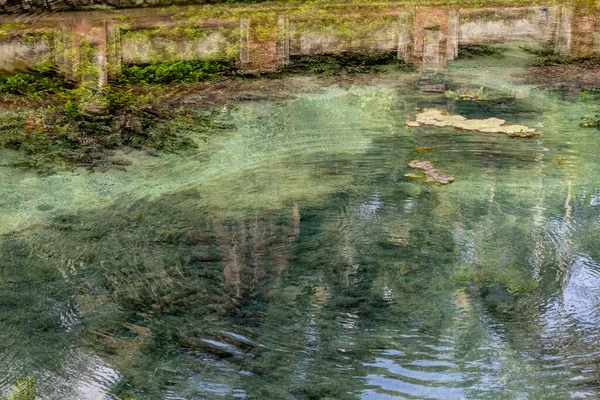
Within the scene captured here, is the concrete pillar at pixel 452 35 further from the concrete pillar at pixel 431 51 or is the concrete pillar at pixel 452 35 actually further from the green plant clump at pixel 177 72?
the green plant clump at pixel 177 72

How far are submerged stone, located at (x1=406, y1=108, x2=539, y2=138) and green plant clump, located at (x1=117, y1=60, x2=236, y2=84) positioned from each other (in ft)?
5.90

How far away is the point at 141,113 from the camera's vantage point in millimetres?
5309

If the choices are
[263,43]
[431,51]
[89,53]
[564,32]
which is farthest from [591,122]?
[89,53]

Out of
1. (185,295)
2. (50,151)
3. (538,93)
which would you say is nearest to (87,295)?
(185,295)

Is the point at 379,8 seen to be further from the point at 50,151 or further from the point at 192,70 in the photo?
the point at 50,151

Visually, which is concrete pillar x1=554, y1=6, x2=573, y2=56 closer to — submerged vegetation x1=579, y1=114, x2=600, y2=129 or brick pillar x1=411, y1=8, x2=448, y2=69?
brick pillar x1=411, y1=8, x2=448, y2=69

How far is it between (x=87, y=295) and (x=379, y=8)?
5.22 meters

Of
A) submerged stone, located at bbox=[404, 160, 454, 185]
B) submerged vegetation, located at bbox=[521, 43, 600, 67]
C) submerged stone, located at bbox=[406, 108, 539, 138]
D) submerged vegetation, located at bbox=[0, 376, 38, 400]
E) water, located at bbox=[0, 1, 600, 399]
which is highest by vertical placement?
submerged vegetation, located at bbox=[521, 43, 600, 67]

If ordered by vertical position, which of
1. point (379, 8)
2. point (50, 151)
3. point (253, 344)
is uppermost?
point (379, 8)

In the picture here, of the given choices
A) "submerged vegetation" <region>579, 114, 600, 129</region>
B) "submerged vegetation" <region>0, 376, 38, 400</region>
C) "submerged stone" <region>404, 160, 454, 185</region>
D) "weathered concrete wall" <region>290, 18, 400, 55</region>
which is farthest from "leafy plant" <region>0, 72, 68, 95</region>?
"submerged vegetation" <region>579, 114, 600, 129</region>

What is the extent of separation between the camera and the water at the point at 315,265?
9.09 ft

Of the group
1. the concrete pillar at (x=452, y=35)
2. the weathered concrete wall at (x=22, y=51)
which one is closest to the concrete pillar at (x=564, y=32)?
the concrete pillar at (x=452, y=35)

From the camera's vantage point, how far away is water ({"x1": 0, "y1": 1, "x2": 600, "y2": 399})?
2.77 metres

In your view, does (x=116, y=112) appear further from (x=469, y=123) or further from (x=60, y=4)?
(x=60, y=4)
